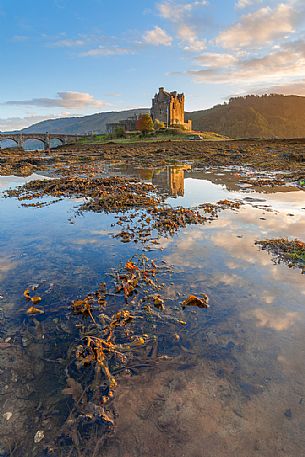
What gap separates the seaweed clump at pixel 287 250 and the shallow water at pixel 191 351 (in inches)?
9.6

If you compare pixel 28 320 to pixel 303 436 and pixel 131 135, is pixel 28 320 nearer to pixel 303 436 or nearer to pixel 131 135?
pixel 303 436

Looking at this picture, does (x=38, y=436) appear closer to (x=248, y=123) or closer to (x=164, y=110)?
(x=164, y=110)

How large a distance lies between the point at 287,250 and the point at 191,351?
4.25 m

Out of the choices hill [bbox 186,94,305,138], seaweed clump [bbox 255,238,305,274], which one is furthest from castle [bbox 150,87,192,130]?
seaweed clump [bbox 255,238,305,274]

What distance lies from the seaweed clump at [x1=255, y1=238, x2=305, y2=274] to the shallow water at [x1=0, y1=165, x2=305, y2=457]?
24cm

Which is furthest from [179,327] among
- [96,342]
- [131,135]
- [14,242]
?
[131,135]

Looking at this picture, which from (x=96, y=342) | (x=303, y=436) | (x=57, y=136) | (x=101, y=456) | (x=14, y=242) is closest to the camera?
(x=101, y=456)

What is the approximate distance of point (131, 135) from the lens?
8656cm

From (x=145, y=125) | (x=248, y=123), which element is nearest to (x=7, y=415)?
(x=145, y=125)

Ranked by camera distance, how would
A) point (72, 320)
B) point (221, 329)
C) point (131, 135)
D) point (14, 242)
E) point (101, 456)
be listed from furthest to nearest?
point (131, 135)
point (14, 242)
point (72, 320)
point (221, 329)
point (101, 456)

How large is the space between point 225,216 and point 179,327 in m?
6.51

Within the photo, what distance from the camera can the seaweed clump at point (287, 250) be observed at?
624cm

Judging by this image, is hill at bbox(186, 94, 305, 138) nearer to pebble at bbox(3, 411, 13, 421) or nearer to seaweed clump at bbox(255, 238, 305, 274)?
seaweed clump at bbox(255, 238, 305, 274)

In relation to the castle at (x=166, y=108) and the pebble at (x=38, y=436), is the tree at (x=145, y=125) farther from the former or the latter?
the pebble at (x=38, y=436)
